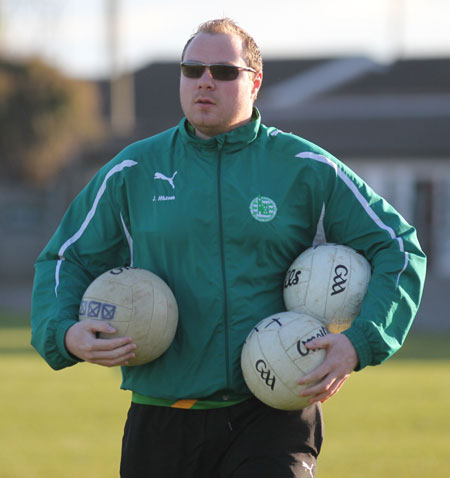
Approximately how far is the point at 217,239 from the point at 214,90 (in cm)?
63

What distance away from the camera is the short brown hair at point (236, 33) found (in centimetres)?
450

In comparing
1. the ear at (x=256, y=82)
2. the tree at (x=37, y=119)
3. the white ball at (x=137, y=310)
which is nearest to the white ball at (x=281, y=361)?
the white ball at (x=137, y=310)

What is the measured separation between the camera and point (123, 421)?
10.3 m

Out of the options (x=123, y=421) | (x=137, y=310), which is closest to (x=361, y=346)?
(x=137, y=310)

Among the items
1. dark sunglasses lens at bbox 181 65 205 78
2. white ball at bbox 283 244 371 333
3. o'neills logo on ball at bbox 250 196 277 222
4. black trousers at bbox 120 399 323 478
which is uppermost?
dark sunglasses lens at bbox 181 65 205 78

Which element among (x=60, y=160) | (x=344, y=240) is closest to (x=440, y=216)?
(x=60, y=160)

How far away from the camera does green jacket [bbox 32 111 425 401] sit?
14.4ft

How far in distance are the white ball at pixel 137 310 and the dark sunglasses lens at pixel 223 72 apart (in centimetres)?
90

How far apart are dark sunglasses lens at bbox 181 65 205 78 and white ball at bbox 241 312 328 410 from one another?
1103mm

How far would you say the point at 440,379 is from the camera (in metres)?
13.1

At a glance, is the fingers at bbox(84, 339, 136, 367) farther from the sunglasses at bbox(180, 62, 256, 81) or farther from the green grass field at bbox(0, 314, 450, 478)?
the green grass field at bbox(0, 314, 450, 478)

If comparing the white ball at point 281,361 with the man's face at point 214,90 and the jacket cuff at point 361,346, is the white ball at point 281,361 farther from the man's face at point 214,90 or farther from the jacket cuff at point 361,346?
the man's face at point 214,90

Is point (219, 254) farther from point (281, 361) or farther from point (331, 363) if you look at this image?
point (331, 363)

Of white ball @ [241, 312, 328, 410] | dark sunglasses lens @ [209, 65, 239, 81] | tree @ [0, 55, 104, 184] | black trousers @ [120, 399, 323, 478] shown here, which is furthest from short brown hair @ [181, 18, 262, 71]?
tree @ [0, 55, 104, 184]
